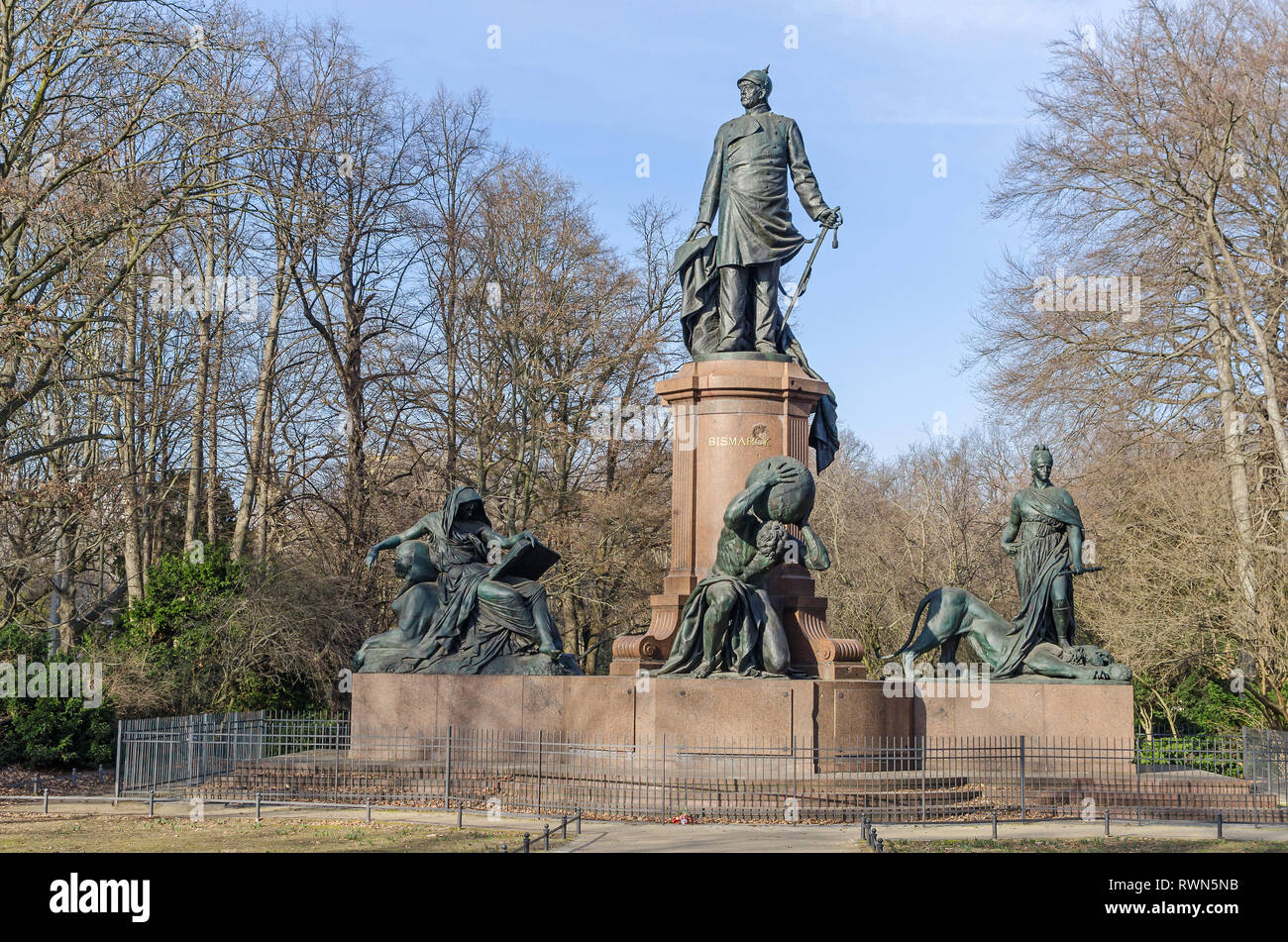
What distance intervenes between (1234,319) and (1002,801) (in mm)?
15811

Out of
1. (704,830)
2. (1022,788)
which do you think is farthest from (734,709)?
(1022,788)

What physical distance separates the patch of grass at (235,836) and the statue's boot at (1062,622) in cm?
795

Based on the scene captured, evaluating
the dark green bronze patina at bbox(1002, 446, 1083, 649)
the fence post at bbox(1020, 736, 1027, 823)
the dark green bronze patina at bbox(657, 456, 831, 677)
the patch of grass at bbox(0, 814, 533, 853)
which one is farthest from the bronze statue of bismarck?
the patch of grass at bbox(0, 814, 533, 853)

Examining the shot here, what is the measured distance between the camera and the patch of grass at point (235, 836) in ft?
40.9

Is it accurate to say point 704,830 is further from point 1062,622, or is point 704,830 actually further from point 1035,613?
point 1062,622

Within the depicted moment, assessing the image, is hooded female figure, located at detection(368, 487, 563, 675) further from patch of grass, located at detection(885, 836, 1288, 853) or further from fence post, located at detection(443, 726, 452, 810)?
patch of grass, located at detection(885, 836, 1288, 853)

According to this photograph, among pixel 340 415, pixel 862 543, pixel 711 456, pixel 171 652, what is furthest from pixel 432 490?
pixel 711 456

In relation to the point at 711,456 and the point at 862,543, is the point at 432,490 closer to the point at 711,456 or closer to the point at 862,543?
the point at 862,543

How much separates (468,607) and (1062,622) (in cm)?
755

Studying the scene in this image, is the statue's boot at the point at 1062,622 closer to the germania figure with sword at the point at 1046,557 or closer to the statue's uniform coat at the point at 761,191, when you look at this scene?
the germania figure with sword at the point at 1046,557

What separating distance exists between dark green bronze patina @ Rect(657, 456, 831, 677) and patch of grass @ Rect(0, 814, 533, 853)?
11.8 ft

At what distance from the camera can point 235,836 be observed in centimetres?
1337

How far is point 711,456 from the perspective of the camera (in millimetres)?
17984

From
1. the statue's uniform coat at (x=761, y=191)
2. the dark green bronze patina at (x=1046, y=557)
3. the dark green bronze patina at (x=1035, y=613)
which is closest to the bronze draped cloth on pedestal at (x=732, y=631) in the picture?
the dark green bronze patina at (x=1035, y=613)
